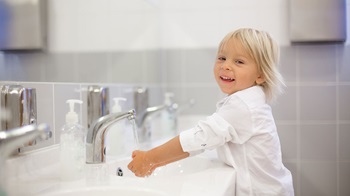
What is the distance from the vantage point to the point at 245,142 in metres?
1.04

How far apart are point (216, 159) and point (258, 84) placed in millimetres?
258

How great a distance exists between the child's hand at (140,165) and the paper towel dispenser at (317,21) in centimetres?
117

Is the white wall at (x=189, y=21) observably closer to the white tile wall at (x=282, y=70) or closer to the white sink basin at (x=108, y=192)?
the white tile wall at (x=282, y=70)

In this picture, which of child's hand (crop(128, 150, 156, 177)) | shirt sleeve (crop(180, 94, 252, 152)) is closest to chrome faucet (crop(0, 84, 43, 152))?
child's hand (crop(128, 150, 156, 177))

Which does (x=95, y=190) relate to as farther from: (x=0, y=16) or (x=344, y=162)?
(x=344, y=162)

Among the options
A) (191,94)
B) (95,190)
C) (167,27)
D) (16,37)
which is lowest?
(95,190)

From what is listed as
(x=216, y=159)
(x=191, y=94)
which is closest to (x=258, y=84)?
(x=216, y=159)

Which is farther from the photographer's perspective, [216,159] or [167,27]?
[167,27]

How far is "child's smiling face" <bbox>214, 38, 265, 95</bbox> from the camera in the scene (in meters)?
1.14

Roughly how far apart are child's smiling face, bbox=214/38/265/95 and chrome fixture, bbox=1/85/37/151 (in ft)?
1.84

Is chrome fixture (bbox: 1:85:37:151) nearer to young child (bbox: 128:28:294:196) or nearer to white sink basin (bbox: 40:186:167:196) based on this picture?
white sink basin (bbox: 40:186:167:196)

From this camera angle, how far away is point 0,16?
0.80 metres

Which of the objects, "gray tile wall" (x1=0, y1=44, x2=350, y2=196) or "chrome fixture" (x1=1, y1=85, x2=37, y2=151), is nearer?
"chrome fixture" (x1=1, y1=85, x2=37, y2=151)

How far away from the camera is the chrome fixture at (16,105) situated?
0.78 metres
